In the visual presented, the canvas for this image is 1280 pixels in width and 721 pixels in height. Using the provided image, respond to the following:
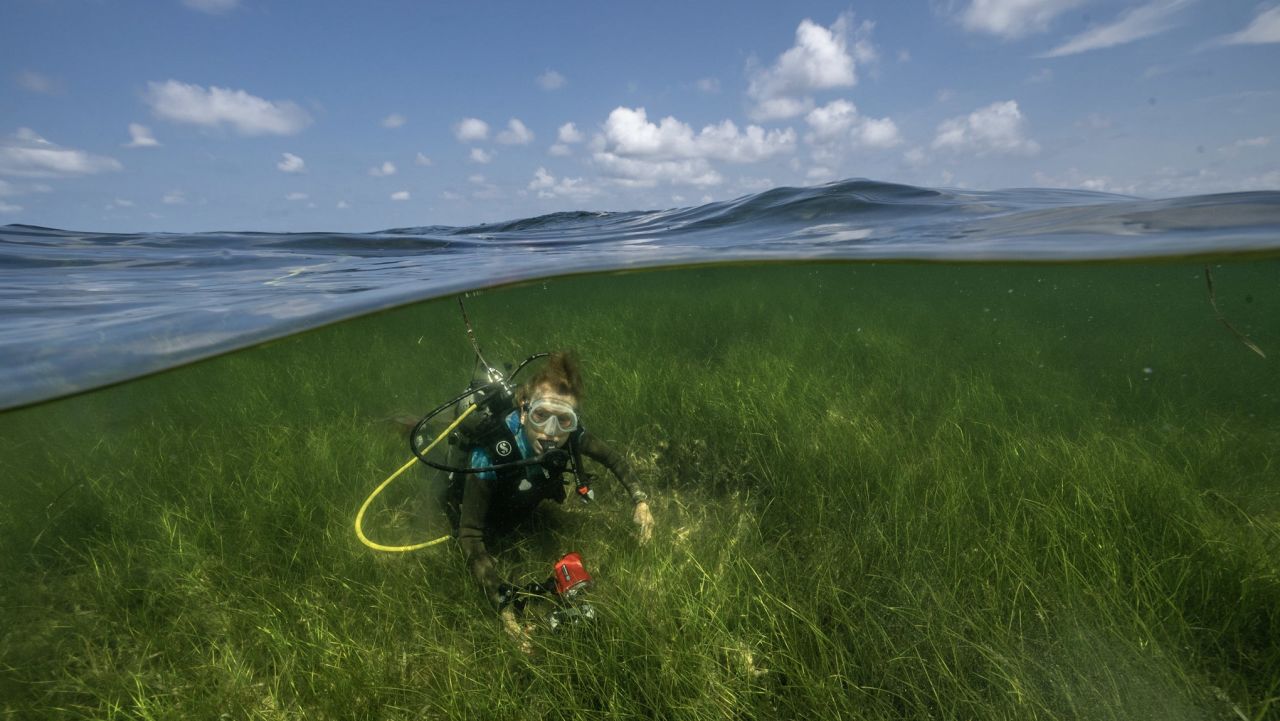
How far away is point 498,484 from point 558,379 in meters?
0.93

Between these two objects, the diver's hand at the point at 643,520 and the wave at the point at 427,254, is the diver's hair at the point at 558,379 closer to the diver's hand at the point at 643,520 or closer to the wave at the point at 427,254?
the diver's hand at the point at 643,520

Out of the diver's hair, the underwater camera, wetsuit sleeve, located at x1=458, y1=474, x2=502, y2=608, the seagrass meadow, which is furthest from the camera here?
the diver's hair

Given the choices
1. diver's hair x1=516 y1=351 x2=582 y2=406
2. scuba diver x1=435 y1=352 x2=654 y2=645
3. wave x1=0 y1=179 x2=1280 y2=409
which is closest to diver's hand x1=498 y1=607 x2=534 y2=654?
scuba diver x1=435 y1=352 x2=654 y2=645

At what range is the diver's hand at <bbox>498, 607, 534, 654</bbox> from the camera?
10.6 feet

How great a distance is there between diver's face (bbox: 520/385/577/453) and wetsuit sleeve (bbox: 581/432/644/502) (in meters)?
0.49

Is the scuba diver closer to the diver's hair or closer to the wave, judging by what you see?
the diver's hair

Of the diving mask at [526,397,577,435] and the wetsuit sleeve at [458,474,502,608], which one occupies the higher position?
the diving mask at [526,397,577,435]

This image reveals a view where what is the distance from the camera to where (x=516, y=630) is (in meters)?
3.29

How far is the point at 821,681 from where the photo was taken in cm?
274

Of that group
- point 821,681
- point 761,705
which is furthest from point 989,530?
point 761,705

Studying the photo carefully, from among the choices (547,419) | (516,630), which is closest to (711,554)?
(516,630)

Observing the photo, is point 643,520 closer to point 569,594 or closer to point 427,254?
point 569,594

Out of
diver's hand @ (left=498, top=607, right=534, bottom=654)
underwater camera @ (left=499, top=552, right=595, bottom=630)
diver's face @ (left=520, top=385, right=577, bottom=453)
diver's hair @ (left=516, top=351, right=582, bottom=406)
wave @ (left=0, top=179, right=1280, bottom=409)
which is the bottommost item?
diver's hand @ (left=498, top=607, right=534, bottom=654)

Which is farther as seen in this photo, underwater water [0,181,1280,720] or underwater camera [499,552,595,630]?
underwater camera [499,552,595,630]
